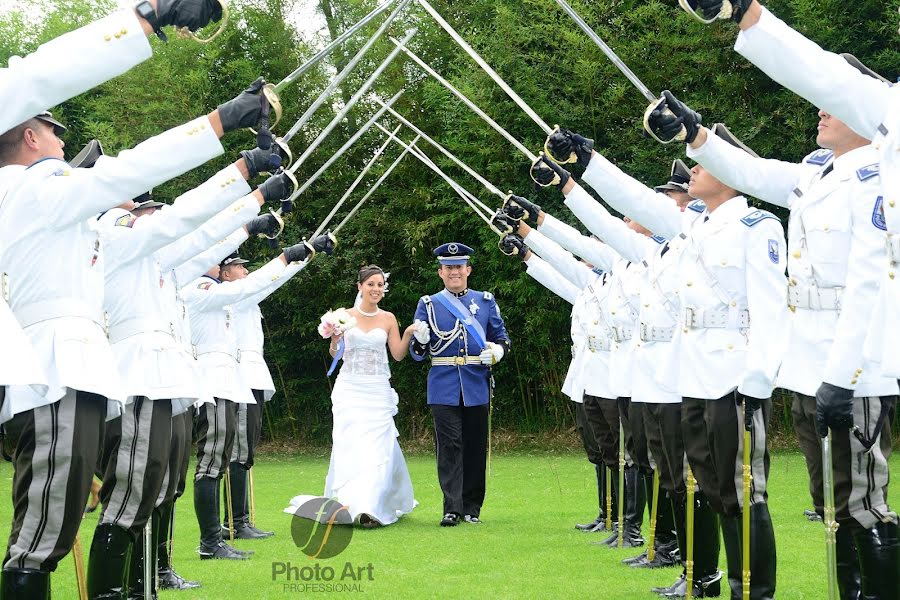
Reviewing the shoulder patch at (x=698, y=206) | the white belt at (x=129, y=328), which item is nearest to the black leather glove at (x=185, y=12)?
the white belt at (x=129, y=328)

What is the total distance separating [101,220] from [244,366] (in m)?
3.17

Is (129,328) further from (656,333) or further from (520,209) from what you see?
(520,209)

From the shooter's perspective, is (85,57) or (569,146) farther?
(569,146)

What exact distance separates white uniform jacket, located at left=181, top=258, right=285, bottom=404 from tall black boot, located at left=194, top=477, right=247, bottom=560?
Result: 0.58 metres

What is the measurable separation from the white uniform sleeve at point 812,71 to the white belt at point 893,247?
1.29 feet

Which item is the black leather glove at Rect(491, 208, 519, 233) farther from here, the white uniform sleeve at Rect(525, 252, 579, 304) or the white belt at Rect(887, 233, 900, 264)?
the white belt at Rect(887, 233, 900, 264)

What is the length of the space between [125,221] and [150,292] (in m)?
0.36

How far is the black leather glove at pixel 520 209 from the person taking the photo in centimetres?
702

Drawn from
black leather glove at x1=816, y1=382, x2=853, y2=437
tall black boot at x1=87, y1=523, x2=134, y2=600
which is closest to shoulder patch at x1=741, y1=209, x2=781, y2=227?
black leather glove at x1=816, y1=382, x2=853, y2=437

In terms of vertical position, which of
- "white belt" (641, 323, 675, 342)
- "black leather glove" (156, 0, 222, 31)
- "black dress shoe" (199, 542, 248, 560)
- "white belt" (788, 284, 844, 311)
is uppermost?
"black leather glove" (156, 0, 222, 31)

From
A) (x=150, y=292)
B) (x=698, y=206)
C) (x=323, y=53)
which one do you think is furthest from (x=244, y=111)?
(x=698, y=206)

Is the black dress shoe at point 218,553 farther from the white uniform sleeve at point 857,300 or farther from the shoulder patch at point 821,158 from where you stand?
the white uniform sleeve at point 857,300

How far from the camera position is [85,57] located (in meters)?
3.20

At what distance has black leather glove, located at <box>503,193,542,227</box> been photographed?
23.0 feet
